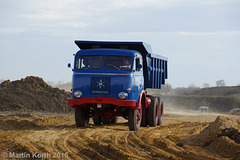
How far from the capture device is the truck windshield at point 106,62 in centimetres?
1433

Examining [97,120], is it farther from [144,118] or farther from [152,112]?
[152,112]

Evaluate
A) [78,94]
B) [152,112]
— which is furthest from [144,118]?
[78,94]

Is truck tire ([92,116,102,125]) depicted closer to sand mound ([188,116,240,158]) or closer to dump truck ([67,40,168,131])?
dump truck ([67,40,168,131])

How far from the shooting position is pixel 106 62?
14391 millimetres

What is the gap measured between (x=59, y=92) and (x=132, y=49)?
1453cm

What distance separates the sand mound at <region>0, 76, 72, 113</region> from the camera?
26.1 meters

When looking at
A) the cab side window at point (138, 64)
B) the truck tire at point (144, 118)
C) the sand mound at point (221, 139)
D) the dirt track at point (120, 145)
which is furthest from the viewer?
the truck tire at point (144, 118)

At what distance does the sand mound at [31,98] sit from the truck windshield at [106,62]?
12353mm

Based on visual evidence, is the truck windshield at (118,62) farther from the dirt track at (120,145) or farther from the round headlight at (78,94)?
the dirt track at (120,145)

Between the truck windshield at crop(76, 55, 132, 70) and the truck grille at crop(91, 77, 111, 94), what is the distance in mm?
504

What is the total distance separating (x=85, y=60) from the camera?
14.7m

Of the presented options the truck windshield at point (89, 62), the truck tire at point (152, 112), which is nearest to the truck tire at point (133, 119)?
the truck windshield at point (89, 62)

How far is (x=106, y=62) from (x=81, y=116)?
2423 millimetres

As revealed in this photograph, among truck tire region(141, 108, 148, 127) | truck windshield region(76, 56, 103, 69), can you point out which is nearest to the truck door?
truck windshield region(76, 56, 103, 69)
